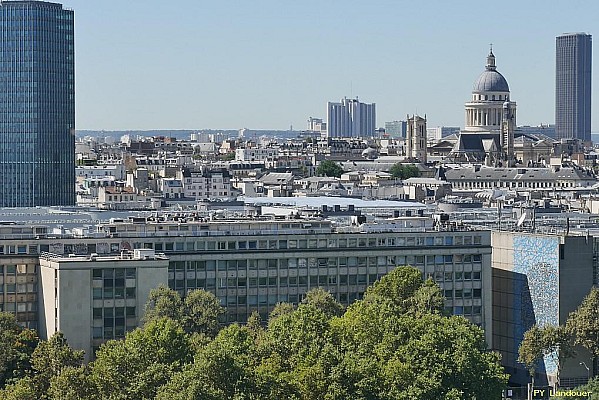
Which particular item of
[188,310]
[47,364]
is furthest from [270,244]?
[47,364]

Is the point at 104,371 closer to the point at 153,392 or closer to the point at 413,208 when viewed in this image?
the point at 153,392

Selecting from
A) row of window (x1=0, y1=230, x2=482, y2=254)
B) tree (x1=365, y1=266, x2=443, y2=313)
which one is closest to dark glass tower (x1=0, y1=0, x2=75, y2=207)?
row of window (x1=0, y1=230, x2=482, y2=254)

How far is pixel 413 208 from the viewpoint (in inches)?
5492

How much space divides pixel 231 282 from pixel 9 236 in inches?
439

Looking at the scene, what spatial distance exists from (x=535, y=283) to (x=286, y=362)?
2698 centimetres

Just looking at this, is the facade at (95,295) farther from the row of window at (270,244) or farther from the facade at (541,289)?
the facade at (541,289)

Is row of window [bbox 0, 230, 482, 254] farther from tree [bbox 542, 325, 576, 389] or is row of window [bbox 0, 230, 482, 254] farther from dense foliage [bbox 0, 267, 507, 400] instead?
tree [bbox 542, 325, 576, 389]

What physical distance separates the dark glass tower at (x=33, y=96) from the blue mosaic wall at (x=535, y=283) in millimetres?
99431

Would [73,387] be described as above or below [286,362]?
below

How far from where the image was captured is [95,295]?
289ft

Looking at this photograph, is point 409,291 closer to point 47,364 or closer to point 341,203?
point 47,364

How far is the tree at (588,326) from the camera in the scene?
94.9 metres

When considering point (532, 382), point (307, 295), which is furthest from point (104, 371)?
point (532, 382)

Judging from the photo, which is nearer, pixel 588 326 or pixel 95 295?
pixel 95 295
